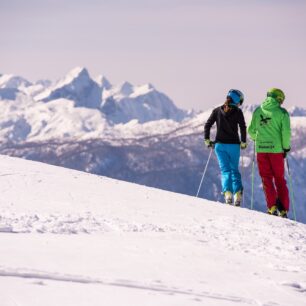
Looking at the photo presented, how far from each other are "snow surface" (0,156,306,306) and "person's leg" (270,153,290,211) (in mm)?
2276

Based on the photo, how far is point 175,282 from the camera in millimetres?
5227

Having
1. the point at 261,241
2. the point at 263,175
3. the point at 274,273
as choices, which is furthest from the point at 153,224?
the point at 263,175

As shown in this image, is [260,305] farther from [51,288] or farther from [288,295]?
[51,288]

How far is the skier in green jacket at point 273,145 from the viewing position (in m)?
12.4

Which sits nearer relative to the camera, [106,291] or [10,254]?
[106,291]

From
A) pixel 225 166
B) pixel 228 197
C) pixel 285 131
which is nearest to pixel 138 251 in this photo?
pixel 228 197

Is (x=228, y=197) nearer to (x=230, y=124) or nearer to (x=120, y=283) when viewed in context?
(x=230, y=124)

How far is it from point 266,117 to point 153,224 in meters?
5.51

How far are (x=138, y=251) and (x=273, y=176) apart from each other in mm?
6957

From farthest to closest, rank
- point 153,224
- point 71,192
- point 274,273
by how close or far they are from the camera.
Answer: point 71,192
point 153,224
point 274,273

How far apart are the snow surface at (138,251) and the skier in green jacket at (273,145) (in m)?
2.23

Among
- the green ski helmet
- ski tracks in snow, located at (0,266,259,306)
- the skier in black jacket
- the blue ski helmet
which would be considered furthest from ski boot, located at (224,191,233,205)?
ski tracks in snow, located at (0,266,259,306)

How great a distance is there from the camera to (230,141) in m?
12.8

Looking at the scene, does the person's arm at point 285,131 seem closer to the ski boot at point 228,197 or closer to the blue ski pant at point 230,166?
the blue ski pant at point 230,166
